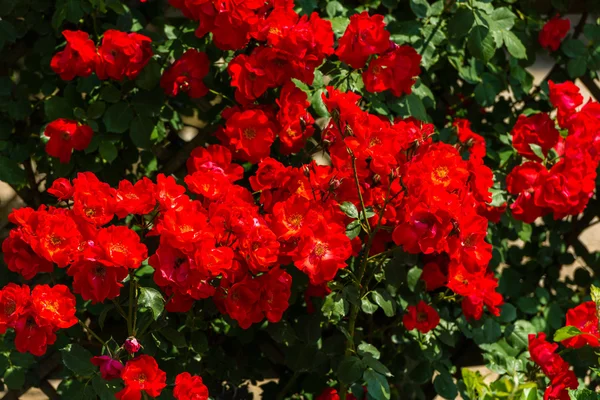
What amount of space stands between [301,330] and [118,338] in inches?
21.2

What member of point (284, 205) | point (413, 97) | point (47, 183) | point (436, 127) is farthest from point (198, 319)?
A: point (436, 127)

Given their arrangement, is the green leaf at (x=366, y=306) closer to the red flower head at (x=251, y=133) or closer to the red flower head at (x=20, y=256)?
the red flower head at (x=251, y=133)

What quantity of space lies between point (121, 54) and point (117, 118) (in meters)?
0.19

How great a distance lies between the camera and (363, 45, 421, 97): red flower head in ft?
6.64

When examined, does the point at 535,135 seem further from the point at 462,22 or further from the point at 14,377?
the point at 14,377

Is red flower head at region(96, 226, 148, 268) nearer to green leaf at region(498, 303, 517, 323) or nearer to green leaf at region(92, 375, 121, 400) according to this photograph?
green leaf at region(92, 375, 121, 400)

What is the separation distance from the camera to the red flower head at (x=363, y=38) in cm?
197

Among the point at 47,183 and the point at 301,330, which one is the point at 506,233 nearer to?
the point at 301,330

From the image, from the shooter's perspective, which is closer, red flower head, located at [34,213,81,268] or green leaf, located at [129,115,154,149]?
red flower head, located at [34,213,81,268]

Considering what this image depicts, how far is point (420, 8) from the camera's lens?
233cm

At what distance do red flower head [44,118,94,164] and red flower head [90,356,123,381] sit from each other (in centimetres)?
64

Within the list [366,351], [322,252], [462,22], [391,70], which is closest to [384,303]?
[366,351]

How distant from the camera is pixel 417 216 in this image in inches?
64.9

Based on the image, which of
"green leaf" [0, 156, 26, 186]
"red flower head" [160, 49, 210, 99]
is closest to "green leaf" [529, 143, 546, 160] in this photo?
"red flower head" [160, 49, 210, 99]
